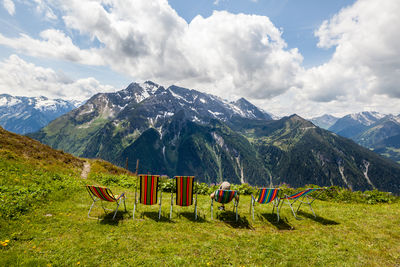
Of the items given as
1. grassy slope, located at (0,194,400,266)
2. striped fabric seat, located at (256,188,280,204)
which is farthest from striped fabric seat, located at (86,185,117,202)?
→ striped fabric seat, located at (256,188,280,204)

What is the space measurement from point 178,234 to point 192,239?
84 cm

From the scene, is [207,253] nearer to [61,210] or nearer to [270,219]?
[270,219]

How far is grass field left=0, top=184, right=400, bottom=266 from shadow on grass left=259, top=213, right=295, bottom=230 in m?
0.06

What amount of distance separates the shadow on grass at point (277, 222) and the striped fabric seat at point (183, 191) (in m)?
5.02

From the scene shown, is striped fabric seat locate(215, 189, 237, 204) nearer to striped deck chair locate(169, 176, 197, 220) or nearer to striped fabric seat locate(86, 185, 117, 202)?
striped deck chair locate(169, 176, 197, 220)

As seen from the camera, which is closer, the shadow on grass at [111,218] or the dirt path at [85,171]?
the shadow on grass at [111,218]

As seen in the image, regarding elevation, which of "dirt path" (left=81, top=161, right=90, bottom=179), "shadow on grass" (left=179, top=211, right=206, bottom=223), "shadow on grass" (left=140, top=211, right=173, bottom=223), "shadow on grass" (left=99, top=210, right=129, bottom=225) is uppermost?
"dirt path" (left=81, top=161, right=90, bottom=179)

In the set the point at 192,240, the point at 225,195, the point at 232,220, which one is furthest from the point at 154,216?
the point at 232,220

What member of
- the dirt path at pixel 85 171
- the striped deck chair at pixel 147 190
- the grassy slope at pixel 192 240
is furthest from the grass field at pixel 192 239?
the dirt path at pixel 85 171

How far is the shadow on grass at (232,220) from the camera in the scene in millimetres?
10550

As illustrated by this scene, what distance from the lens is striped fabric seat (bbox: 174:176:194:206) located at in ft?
36.1

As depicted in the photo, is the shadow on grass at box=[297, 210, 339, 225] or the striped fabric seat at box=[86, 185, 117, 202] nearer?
the striped fabric seat at box=[86, 185, 117, 202]

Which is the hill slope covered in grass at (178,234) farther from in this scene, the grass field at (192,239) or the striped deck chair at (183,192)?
the striped deck chair at (183,192)

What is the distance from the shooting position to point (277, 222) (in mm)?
11266
